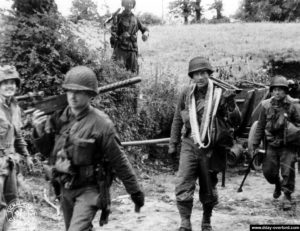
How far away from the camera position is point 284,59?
787 inches

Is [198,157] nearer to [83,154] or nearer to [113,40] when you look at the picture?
[83,154]

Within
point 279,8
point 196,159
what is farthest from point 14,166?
point 279,8

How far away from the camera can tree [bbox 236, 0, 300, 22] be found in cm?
5175

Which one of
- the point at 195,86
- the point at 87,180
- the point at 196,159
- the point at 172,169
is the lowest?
the point at 172,169

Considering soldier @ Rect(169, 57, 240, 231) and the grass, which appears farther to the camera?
the grass

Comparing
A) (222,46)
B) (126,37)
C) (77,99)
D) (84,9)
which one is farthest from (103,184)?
(222,46)

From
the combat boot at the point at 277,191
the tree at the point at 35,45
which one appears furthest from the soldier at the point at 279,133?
the tree at the point at 35,45

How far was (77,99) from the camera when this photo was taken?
14.4 ft

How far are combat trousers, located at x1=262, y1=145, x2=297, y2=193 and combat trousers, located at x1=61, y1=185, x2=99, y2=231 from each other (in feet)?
15.3

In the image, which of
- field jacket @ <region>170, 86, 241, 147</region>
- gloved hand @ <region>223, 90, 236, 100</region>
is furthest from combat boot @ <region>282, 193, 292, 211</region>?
gloved hand @ <region>223, 90, 236, 100</region>

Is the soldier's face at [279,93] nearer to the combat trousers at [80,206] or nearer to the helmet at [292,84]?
the helmet at [292,84]

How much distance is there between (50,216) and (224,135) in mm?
2825

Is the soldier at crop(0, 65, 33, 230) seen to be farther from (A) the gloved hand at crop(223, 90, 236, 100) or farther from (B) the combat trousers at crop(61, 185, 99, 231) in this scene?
(A) the gloved hand at crop(223, 90, 236, 100)

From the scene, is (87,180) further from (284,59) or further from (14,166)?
(284,59)
